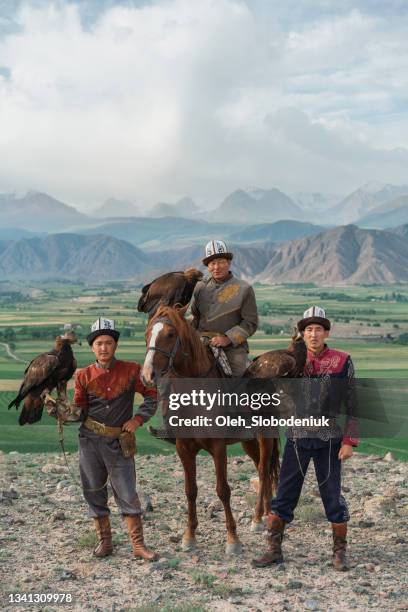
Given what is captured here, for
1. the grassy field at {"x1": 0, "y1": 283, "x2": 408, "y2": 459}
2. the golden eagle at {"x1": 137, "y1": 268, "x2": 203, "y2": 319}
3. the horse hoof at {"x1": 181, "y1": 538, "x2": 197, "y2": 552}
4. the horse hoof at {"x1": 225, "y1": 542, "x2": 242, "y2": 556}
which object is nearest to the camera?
the golden eagle at {"x1": 137, "y1": 268, "x2": 203, "y2": 319}

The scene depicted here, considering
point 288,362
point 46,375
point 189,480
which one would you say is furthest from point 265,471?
point 46,375

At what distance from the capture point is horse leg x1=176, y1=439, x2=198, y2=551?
7469mm

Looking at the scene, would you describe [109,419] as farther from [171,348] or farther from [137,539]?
[137,539]

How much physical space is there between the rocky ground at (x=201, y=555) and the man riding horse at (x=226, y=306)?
2.46 metres

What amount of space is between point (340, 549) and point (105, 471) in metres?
2.98

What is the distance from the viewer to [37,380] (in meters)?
6.96

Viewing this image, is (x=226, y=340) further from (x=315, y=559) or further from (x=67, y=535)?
(x=67, y=535)

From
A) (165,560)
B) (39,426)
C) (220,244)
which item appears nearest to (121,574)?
(165,560)

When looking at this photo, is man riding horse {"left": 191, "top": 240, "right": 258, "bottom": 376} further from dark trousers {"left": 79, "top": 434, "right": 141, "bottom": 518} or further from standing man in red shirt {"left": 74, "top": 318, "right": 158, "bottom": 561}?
dark trousers {"left": 79, "top": 434, "right": 141, "bottom": 518}

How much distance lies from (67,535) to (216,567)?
7.68ft

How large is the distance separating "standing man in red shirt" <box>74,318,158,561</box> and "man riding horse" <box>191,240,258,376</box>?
1.14m

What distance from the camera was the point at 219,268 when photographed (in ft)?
24.8

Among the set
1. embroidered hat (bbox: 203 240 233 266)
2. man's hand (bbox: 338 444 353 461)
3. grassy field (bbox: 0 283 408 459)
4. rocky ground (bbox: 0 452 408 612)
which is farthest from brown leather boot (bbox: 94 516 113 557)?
grassy field (bbox: 0 283 408 459)

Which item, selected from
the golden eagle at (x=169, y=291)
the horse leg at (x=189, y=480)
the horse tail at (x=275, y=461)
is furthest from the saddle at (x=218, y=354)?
the horse tail at (x=275, y=461)
